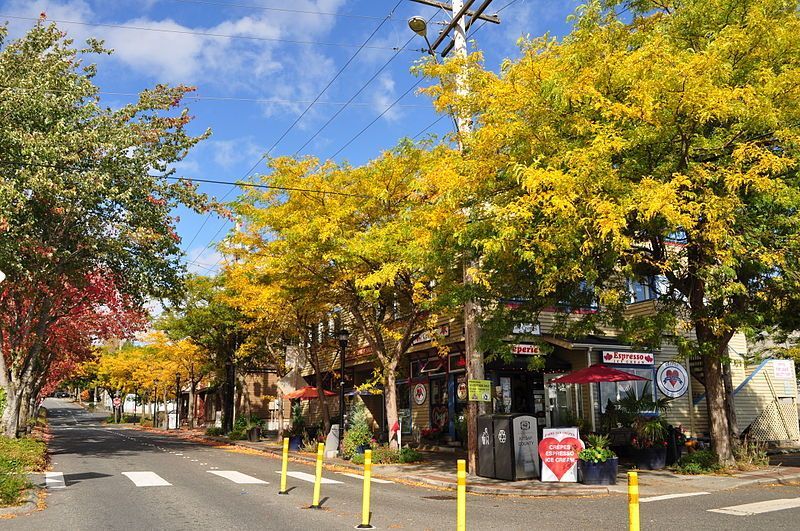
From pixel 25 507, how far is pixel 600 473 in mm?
10376

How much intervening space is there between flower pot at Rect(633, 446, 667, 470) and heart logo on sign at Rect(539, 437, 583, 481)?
3.28 m

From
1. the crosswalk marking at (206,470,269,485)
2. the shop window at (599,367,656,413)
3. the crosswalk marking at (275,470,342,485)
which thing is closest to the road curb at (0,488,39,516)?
the crosswalk marking at (206,470,269,485)

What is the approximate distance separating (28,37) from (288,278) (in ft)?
32.8

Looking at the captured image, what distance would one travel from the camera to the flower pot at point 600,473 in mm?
13578

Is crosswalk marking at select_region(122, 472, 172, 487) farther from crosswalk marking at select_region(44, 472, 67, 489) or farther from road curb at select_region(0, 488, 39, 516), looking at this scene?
road curb at select_region(0, 488, 39, 516)

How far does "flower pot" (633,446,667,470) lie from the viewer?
1630 cm

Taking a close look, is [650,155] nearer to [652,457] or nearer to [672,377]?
[652,457]

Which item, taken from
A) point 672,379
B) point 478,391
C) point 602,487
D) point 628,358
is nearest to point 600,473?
point 602,487

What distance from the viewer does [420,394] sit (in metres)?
26.8

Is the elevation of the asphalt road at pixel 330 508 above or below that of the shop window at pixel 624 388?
below

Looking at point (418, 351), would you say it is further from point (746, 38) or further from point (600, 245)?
point (746, 38)

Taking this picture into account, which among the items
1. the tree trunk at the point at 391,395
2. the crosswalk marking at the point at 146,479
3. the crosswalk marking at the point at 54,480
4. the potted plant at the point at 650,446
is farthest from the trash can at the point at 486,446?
the crosswalk marking at the point at 54,480

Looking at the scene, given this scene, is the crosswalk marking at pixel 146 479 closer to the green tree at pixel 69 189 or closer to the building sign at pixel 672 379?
the green tree at pixel 69 189

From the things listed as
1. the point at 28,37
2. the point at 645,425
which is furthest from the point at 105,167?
the point at 645,425
